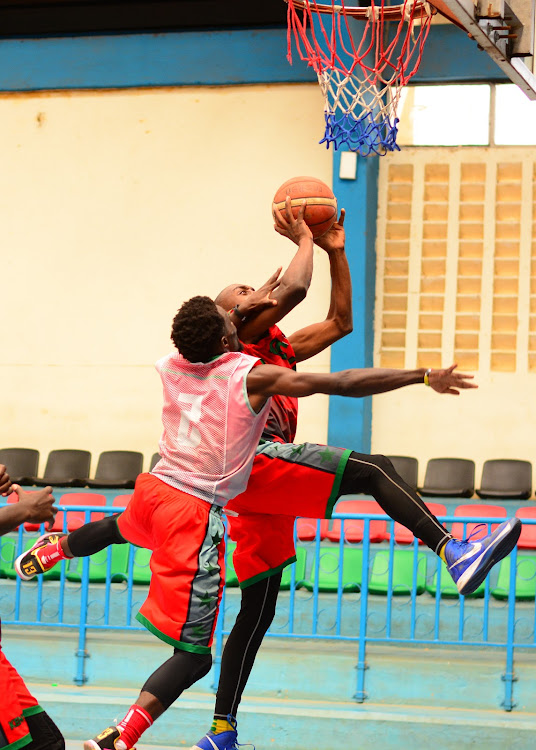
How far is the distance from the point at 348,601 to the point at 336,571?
0.31 m

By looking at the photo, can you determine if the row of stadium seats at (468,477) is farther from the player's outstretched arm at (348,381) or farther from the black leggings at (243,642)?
the player's outstretched arm at (348,381)

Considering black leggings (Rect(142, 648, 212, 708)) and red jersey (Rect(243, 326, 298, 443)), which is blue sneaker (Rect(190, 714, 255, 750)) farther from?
red jersey (Rect(243, 326, 298, 443))

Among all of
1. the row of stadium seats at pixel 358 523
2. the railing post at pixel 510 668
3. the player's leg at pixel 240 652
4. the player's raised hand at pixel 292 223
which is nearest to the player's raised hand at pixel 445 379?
the player's raised hand at pixel 292 223

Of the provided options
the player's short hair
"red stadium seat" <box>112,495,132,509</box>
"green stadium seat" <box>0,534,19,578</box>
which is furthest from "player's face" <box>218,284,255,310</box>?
"red stadium seat" <box>112,495,132,509</box>

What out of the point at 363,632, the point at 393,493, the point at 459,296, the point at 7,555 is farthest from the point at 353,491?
the point at 459,296

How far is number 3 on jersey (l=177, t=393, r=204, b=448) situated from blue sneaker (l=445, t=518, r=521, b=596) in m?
1.07

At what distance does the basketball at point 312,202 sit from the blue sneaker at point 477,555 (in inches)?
64.4

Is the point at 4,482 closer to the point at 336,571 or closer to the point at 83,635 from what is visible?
the point at 83,635

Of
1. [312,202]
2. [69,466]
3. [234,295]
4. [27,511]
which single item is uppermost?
[312,202]

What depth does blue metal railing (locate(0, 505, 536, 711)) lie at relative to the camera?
627cm

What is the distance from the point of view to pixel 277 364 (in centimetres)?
443

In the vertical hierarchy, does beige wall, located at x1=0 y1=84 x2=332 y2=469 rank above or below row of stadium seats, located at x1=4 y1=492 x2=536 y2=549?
above

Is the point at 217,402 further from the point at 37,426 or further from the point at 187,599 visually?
the point at 37,426

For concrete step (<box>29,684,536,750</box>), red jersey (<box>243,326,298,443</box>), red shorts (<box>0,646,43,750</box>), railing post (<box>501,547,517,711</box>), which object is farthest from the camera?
railing post (<box>501,547,517,711</box>)
